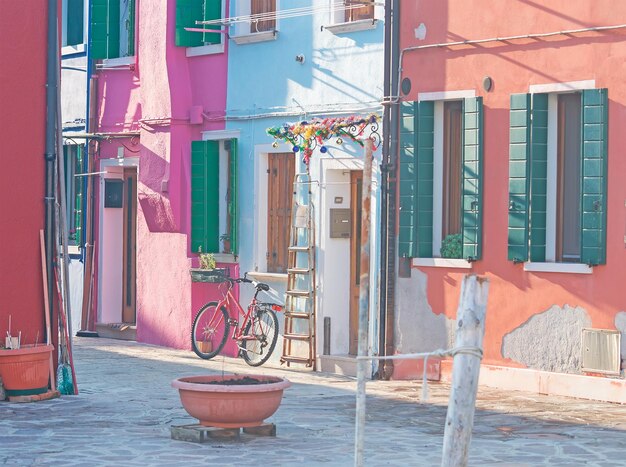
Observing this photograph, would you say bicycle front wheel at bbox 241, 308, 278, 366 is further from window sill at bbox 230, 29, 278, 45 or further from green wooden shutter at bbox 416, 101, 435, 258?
window sill at bbox 230, 29, 278, 45

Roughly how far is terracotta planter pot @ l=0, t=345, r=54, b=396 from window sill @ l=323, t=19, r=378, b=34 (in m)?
5.65

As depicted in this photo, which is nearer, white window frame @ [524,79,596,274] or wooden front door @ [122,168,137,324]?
white window frame @ [524,79,596,274]

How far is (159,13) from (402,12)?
4807 millimetres

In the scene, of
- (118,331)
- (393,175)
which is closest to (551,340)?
(393,175)

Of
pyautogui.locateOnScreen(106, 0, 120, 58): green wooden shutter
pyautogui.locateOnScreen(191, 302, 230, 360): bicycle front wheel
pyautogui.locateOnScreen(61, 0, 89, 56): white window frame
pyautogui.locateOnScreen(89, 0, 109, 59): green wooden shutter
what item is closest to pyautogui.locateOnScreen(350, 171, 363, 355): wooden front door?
pyautogui.locateOnScreen(191, 302, 230, 360): bicycle front wheel

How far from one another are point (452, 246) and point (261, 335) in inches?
127

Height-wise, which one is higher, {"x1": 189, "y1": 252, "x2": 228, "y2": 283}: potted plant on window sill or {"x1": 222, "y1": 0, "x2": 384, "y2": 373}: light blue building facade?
{"x1": 222, "y1": 0, "x2": 384, "y2": 373}: light blue building facade

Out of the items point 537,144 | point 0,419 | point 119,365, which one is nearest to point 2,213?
point 0,419

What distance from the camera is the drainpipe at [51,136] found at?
1588cm

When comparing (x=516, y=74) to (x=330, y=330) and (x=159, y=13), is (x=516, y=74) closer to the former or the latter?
(x=330, y=330)

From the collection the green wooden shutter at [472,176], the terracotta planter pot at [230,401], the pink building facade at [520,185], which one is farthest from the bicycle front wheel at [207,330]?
the terracotta planter pot at [230,401]

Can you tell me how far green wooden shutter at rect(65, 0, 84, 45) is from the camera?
79.8 ft

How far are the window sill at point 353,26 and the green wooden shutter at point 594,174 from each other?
3216 mm

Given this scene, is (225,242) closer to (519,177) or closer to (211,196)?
(211,196)
